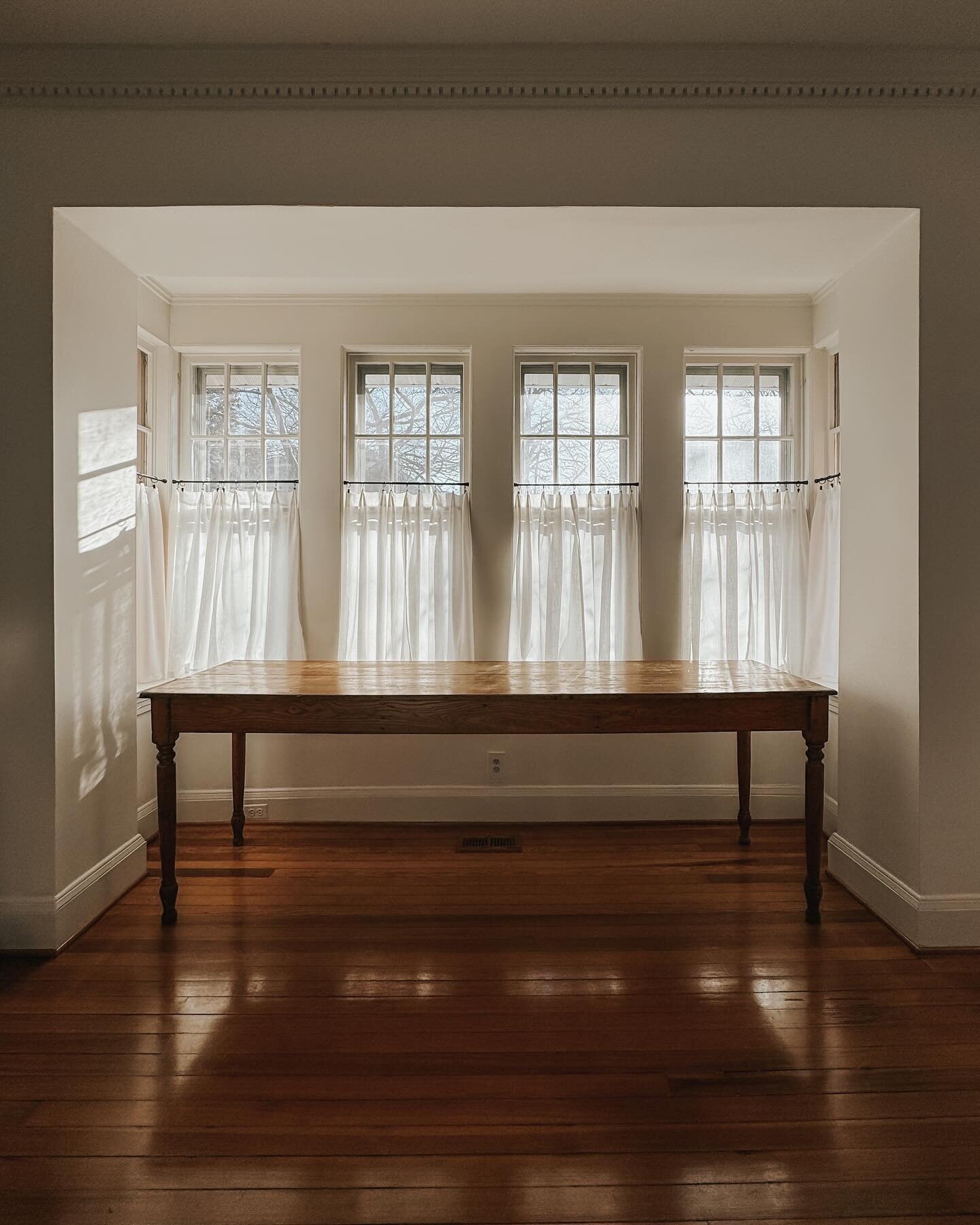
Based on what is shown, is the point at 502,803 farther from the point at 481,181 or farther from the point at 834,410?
the point at 481,181

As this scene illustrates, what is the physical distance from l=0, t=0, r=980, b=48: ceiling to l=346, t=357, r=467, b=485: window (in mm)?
1773

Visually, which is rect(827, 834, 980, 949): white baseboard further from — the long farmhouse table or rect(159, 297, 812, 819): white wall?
rect(159, 297, 812, 819): white wall

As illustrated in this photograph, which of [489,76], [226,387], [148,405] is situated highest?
[489,76]

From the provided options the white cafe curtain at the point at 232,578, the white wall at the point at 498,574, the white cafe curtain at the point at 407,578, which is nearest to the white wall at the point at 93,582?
the white cafe curtain at the point at 232,578

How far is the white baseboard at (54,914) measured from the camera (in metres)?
2.78

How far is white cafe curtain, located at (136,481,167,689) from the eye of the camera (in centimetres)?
403

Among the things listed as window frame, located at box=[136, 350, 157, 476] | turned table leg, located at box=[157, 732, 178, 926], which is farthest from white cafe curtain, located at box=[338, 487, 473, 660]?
turned table leg, located at box=[157, 732, 178, 926]

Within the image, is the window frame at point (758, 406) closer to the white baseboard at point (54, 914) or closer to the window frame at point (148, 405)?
the window frame at point (148, 405)

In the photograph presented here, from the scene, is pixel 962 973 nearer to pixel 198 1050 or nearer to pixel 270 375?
pixel 198 1050

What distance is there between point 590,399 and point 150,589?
2512 millimetres

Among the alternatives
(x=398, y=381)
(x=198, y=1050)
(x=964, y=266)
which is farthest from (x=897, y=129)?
(x=198, y=1050)

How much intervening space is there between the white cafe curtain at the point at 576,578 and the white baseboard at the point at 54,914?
219 centimetres

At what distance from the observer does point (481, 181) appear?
2793 mm

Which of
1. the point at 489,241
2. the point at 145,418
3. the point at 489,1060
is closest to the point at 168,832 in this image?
the point at 489,1060
